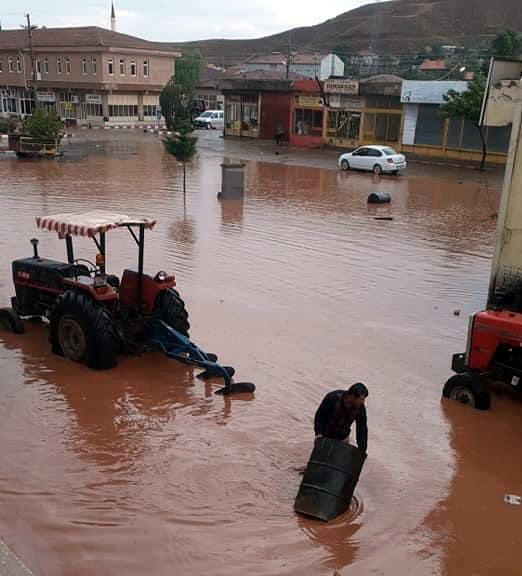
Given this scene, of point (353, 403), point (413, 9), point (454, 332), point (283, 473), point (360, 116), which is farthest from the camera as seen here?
point (413, 9)

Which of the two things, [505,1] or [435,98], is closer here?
[435,98]

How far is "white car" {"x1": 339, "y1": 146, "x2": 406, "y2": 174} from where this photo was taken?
29.5 meters

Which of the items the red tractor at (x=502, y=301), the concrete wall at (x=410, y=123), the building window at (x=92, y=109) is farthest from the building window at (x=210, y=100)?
the red tractor at (x=502, y=301)

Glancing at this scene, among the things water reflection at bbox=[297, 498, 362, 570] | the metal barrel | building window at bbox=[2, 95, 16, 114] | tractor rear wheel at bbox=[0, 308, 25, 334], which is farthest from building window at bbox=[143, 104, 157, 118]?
water reflection at bbox=[297, 498, 362, 570]

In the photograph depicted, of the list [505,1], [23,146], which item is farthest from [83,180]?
[505,1]

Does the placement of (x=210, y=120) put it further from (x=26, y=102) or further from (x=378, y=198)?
(x=378, y=198)

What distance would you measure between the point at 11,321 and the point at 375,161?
23.2 metres

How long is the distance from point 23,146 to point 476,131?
2330cm

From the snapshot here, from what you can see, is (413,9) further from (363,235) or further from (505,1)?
(363,235)

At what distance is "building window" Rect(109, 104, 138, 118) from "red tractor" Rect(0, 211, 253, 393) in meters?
51.2

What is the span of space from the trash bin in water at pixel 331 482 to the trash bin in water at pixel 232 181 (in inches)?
655

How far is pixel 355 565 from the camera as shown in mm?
4984

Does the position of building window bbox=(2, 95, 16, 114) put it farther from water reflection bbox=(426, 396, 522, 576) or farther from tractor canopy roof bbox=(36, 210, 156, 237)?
water reflection bbox=(426, 396, 522, 576)

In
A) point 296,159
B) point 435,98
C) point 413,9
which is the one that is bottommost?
point 296,159
